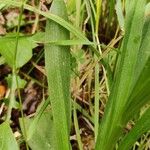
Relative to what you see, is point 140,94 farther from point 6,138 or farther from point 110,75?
point 6,138

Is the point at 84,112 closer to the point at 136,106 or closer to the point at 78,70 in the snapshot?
the point at 78,70

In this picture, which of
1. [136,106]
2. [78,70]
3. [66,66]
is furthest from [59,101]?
[78,70]

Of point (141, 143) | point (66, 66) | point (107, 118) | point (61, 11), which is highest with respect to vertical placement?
point (61, 11)

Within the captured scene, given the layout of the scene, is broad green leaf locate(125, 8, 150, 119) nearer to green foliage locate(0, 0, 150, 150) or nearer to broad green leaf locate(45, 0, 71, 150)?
green foliage locate(0, 0, 150, 150)

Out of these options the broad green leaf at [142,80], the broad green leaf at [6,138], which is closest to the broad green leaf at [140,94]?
the broad green leaf at [142,80]

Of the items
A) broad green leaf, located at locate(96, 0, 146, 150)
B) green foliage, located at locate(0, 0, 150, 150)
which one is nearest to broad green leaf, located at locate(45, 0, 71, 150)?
green foliage, located at locate(0, 0, 150, 150)

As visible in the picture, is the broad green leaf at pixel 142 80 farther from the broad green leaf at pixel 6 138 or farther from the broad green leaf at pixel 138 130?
the broad green leaf at pixel 6 138

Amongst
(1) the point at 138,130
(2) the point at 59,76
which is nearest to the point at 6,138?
(2) the point at 59,76
